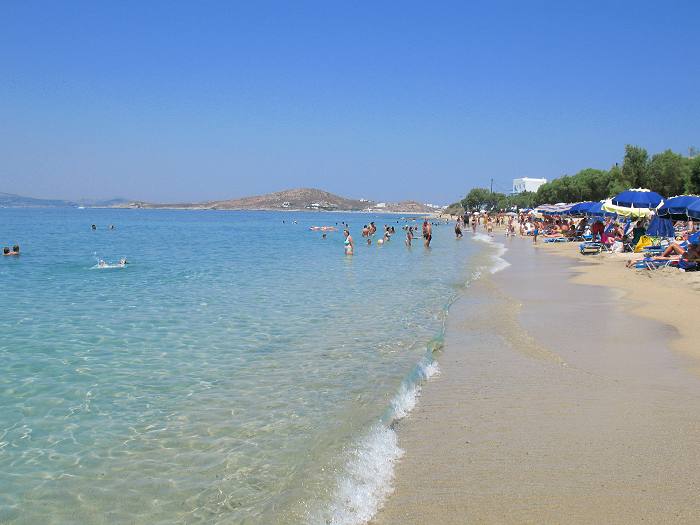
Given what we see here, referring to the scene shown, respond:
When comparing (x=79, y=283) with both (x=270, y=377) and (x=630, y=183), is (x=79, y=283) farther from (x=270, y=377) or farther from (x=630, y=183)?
(x=630, y=183)

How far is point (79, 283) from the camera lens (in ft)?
53.7

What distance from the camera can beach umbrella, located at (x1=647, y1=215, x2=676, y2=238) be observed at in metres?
23.8

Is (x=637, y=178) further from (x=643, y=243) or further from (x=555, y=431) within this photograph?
(x=555, y=431)

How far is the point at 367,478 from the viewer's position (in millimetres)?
4352

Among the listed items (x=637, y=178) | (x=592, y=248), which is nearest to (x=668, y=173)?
(x=637, y=178)

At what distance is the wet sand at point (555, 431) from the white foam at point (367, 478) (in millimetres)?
104

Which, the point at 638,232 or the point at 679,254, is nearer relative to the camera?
the point at 679,254

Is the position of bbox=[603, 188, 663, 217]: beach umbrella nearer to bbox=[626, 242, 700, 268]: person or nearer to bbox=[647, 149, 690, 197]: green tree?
bbox=[626, 242, 700, 268]: person

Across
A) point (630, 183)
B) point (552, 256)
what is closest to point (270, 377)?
point (552, 256)

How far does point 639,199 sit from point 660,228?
10.9 feet

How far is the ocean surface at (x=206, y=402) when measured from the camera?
414 centimetres

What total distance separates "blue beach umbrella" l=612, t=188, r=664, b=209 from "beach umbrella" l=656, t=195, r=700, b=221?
6.14ft

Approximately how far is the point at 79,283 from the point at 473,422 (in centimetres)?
1402

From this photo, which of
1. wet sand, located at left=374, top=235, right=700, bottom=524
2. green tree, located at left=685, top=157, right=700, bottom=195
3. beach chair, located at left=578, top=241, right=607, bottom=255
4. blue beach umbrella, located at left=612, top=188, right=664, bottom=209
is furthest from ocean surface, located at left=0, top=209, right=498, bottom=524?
green tree, located at left=685, top=157, right=700, bottom=195
